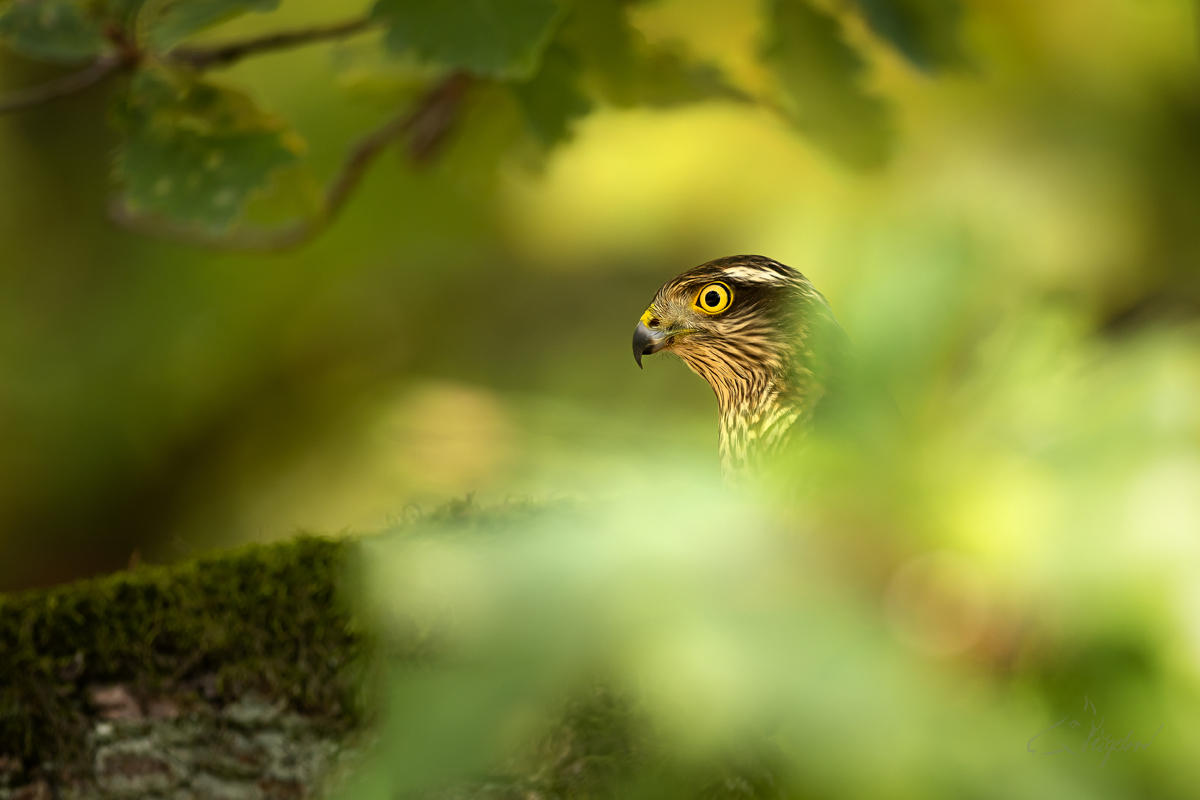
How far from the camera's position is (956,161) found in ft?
7.70

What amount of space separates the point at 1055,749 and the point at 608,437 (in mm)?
197

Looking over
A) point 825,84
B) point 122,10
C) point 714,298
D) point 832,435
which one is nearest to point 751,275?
point 714,298

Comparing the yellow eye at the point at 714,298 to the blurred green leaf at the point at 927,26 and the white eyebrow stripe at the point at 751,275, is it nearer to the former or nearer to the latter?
the white eyebrow stripe at the point at 751,275

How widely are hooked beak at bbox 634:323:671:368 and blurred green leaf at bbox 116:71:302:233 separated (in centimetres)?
44

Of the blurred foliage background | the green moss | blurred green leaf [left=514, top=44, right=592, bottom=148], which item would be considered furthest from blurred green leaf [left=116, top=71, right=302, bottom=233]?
the green moss

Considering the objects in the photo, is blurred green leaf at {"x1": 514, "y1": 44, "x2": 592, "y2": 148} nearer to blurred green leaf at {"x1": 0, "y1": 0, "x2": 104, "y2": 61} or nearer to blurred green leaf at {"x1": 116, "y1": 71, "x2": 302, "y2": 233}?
blurred green leaf at {"x1": 116, "y1": 71, "x2": 302, "y2": 233}

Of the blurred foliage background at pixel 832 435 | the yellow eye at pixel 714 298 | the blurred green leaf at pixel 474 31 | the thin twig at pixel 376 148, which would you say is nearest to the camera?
the blurred foliage background at pixel 832 435

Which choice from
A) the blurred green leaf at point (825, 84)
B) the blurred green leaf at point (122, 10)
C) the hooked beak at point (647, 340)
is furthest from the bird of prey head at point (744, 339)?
the blurred green leaf at point (122, 10)

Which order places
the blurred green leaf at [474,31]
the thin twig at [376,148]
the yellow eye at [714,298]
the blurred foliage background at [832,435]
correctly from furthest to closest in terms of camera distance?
1. the thin twig at [376,148]
2. the yellow eye at [714,298]
3. the blurred green leaf at [474,31]
4. the blurred foliage background at [832,435]

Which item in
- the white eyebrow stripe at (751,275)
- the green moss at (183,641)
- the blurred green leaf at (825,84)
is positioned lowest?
the green moss at (183,641)

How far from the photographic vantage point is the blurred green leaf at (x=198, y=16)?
3.09 feet

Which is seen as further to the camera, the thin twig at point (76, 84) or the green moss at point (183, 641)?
the thin twig at point (76, 84)

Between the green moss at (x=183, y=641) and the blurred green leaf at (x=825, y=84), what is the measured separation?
70 cm

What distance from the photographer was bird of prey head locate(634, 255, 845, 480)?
2.97 ft
